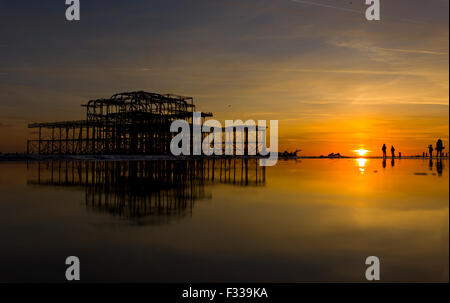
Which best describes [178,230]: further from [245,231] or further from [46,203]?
[46,203]

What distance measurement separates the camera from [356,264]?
18.6 ft

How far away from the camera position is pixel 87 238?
A: 7070mm

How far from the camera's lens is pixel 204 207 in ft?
35.5

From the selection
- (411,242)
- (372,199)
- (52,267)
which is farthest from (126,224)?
(372,199)
